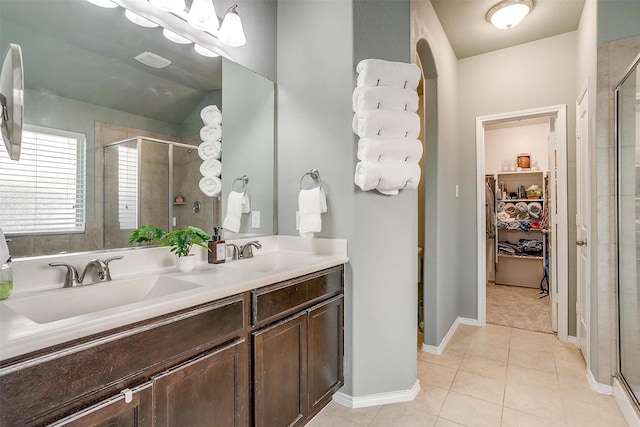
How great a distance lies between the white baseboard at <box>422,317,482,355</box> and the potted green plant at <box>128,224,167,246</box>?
7.39ft

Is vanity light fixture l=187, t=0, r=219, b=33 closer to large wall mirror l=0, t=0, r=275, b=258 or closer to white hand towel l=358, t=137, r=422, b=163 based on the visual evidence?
large wall mirror l=0, t=0, r=275, b=258

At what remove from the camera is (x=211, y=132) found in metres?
1.89

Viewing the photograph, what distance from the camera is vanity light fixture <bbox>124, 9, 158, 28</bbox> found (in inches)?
59.0

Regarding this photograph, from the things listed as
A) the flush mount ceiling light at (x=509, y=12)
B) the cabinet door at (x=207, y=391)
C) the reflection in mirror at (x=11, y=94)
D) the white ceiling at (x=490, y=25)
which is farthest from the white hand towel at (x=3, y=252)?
the flush mount ceiling light at (x=509, y=12)

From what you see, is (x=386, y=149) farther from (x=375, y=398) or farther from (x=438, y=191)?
(x=375, y=398)

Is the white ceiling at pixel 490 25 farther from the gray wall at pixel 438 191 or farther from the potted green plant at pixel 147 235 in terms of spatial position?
the potted green plant at pixel 147 235

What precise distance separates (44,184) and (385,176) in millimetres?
1583

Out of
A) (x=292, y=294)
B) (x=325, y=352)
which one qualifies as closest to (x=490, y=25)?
(x=292, y=294)

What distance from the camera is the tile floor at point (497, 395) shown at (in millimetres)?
1775

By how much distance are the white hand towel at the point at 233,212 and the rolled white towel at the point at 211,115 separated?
44 centimetres

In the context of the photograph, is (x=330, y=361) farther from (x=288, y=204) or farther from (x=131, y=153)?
(x=131, y=153)

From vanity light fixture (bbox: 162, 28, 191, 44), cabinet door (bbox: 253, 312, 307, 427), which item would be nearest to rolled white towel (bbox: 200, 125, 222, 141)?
vanity light fixture (bbox: 162, 28, 191, 44)

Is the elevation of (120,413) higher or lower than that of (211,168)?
lower

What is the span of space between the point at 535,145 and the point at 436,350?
3.96 metres
